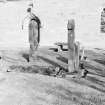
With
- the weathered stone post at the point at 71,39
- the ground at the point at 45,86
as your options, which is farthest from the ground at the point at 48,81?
the weathered stone post at the point at 71,39

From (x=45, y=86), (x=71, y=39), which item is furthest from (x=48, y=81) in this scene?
(x=71, y=39)

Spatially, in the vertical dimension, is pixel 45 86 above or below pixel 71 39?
below

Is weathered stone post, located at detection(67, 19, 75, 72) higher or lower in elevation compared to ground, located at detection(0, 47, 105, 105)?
higher

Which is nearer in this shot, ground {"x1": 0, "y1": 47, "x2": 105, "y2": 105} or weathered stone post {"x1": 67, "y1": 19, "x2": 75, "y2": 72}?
ground {"x1": 0, "y1": 47, "x2": 105, "y2": 105}

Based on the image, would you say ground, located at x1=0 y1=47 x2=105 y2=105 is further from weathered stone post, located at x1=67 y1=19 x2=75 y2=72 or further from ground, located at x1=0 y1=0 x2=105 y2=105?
weathered stone post, located at x1=67 y1=19 x2=75 y2=72

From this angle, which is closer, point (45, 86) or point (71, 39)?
point (45, 86)

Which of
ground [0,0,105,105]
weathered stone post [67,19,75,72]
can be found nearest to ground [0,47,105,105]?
ground [0,0,105,105]

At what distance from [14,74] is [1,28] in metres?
8.58

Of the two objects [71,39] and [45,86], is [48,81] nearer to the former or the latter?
[45,86]

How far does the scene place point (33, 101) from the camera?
6.09 m

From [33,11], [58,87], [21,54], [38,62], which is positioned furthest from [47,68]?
[33,11]

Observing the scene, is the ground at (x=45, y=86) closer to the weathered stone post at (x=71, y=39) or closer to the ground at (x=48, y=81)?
the ground at (x=48, y=81)

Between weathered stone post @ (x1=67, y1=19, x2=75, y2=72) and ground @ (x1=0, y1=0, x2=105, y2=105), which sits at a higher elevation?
weathered stone post @ (x1=67, y1=19, x2=75, y2=72)

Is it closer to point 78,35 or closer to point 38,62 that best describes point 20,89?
point 38,62
